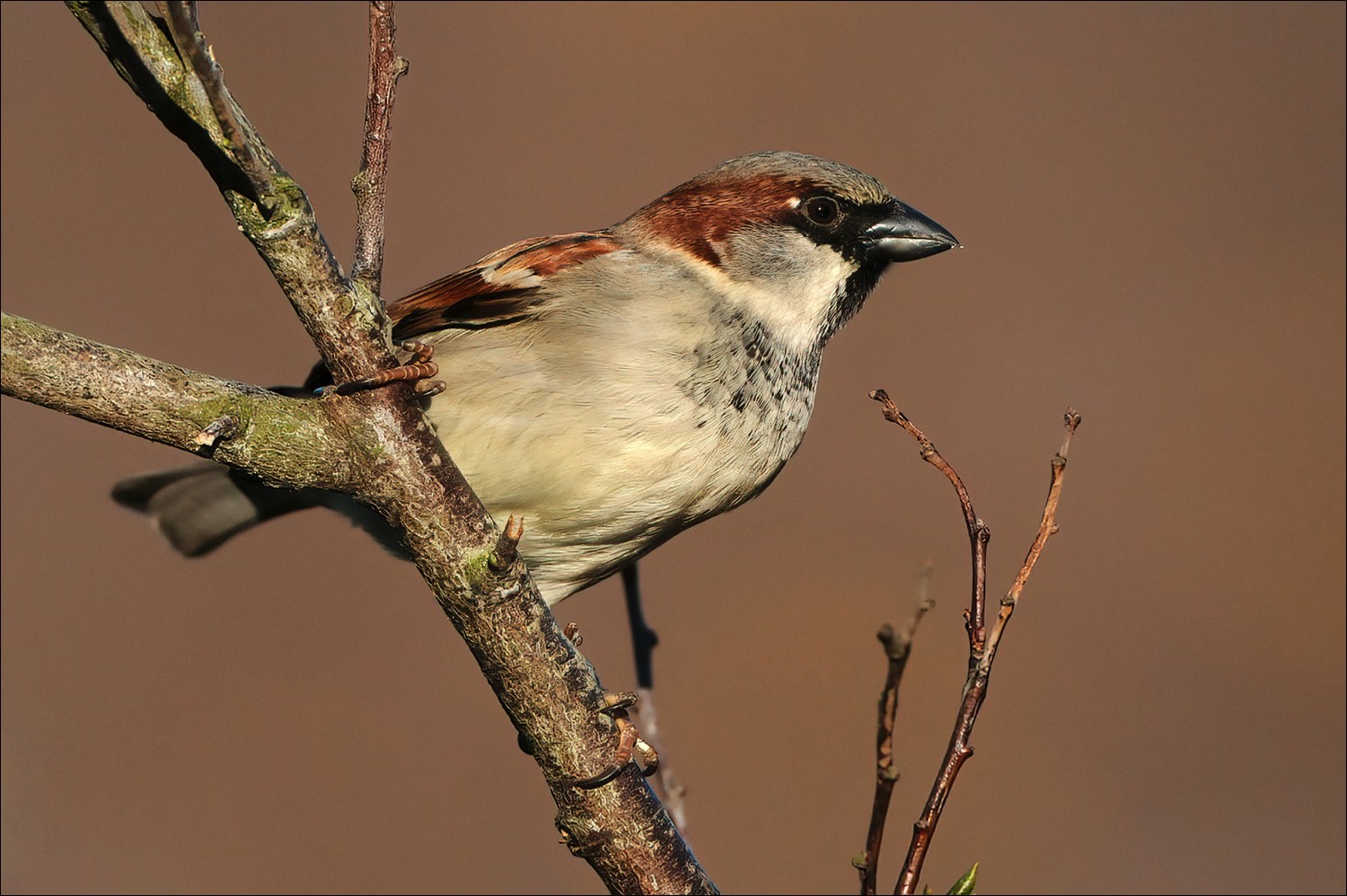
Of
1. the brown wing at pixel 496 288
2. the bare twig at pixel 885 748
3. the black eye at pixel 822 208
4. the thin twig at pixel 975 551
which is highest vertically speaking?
the black eye at pixel 822 208

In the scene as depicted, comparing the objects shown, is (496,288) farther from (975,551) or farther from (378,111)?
(975,551)

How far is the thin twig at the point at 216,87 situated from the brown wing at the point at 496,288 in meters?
0.74

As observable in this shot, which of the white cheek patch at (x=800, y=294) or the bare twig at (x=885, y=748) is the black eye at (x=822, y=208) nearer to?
the white cheek patch at (x=800, y=294)

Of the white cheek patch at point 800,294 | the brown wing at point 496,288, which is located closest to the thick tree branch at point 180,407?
the brown wing at point 496,288

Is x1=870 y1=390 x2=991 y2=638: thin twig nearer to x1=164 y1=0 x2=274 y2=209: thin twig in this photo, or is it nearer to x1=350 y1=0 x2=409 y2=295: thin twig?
x1=350 y1=0 x2=409 y2=295: thin twig

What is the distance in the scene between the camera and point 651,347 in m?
1.89

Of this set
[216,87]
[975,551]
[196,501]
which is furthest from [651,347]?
[196,501]

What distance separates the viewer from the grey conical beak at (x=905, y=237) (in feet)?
7.02

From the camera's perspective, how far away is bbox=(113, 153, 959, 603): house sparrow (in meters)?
1.86

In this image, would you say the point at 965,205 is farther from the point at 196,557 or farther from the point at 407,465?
the point at 407,465

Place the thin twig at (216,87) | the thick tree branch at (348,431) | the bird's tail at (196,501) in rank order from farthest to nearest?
the bird's tail at (196,501) → the thick tree branch at (348,431) → the thin twig at (216,87)

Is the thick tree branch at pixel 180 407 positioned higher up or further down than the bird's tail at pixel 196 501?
further down

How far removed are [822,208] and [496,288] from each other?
623 millimetres

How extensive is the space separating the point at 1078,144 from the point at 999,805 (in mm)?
2490
